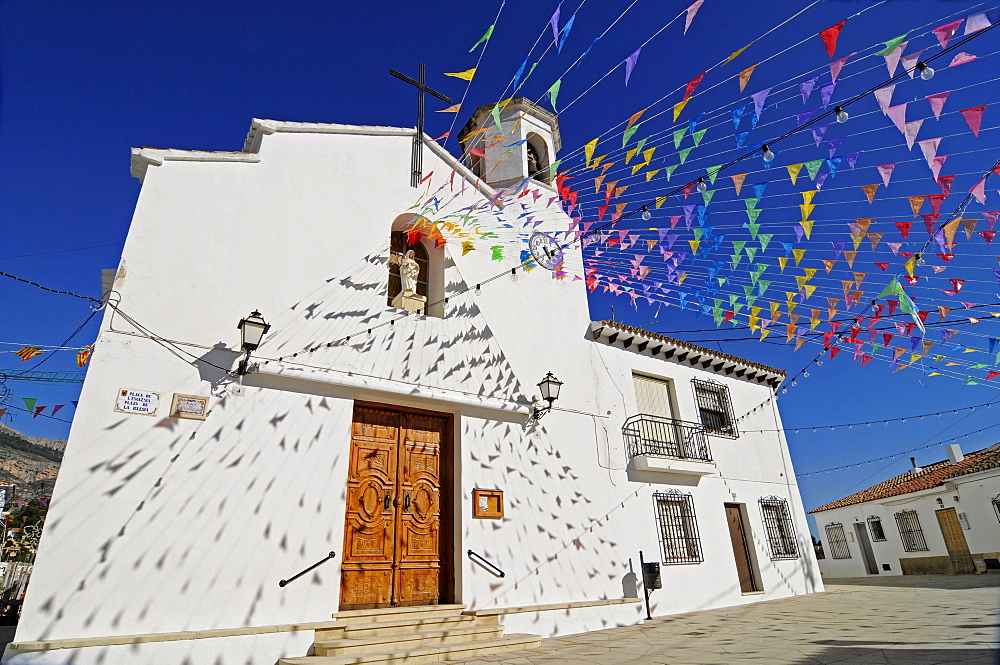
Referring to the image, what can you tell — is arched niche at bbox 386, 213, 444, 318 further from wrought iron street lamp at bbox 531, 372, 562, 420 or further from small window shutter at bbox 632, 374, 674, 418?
small window shutter at bbox 632, 374, 674, 418

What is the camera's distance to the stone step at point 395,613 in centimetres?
542

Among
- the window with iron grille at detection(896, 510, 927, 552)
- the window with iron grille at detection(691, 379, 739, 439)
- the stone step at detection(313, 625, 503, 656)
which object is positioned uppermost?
the window with iron grille at detection(691, 379, 739, 439)

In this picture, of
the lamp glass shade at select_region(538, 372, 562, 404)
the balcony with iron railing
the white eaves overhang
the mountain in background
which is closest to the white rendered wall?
the white eaves overhang

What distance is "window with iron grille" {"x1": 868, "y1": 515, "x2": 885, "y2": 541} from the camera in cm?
2084

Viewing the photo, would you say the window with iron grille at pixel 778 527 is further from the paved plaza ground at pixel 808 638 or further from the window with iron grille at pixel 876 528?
the window with iron grille at pixel 876 528

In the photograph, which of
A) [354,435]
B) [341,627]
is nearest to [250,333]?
[354,435]

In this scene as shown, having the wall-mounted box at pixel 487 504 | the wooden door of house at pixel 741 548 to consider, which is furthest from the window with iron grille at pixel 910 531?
the wall-mounted box at pixel 487 504

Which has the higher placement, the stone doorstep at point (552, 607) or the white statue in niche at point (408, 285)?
the white statue in niche at point (408, 285)

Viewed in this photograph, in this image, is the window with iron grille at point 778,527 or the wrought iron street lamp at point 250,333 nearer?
the wrought iron street lamp at point 250,333

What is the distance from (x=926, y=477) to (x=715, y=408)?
15.0m

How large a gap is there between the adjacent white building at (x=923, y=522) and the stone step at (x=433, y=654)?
18.4 m

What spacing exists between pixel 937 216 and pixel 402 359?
6.06 meters

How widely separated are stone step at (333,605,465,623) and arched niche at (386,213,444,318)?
3.92 meters

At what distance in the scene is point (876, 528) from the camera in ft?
69.2
